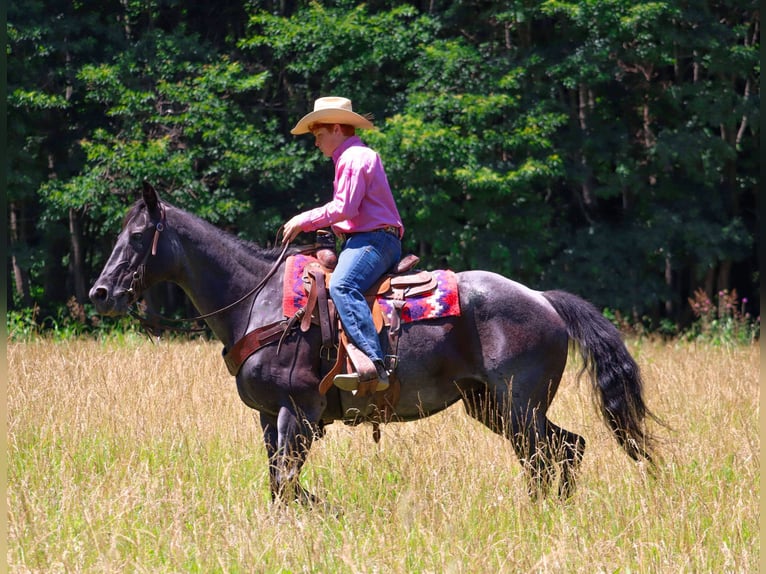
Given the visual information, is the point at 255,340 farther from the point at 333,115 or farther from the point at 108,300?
the point at 333,115

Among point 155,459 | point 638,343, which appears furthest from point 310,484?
point 638,343

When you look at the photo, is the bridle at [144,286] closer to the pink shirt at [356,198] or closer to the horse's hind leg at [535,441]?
the pink shirt at [356,198]

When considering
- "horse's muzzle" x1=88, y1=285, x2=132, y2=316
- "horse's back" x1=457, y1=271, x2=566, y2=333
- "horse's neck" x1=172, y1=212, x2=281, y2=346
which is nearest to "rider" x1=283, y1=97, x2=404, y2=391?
"horse's neck" x1=172, y1=212, x2=281, y2=346

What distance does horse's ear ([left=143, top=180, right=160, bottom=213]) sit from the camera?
5.87 meters

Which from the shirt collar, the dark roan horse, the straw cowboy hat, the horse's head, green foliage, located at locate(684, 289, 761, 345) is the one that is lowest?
green foliage, located at locate(684, 289, 761, 345)

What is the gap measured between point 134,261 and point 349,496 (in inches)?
76.4

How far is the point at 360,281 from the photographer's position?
5793 millimetres

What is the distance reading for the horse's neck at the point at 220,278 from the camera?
605cm

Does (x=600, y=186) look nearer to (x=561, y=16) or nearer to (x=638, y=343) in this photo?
Answer: (x=561, y=16)

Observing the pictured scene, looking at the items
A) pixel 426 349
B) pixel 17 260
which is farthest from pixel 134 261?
pixel 17 260

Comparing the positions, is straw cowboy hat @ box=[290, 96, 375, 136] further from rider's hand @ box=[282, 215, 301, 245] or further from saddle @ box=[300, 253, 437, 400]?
saddle @ box=[300, 253, 437, 400]

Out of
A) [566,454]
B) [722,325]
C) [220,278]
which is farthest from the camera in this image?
[722,325]

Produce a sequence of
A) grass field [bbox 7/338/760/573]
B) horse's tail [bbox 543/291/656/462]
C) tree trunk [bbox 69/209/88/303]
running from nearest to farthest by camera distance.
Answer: grass field [bbox 7/338/760/573] → horse's tail [bbox 543/291/656/462] → tree trunk [bbox 69/209/88/303]

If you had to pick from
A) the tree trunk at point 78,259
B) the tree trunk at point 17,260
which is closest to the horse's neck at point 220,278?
the tree trunk at point 17,260
